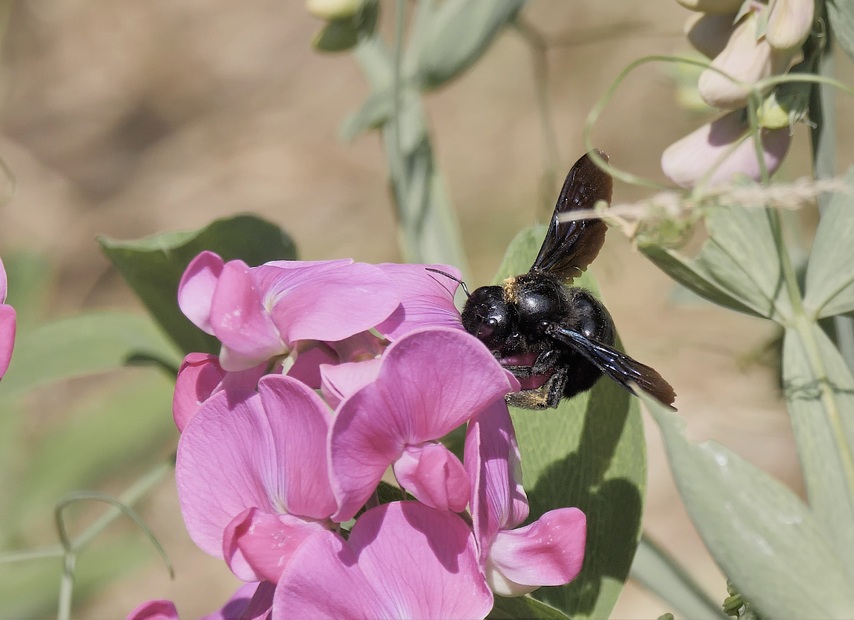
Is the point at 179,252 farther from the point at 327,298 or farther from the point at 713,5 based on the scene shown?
the point at 713,5

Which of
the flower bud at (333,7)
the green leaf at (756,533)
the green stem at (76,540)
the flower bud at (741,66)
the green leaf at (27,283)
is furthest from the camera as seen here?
the green leaf at (27,283)

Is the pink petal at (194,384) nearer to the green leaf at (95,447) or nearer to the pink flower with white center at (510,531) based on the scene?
the pink flower with white center at (510,531)

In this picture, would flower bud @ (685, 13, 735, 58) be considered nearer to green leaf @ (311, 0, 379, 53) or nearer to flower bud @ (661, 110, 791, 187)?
flower bud @ (661, 110, 791, 187)

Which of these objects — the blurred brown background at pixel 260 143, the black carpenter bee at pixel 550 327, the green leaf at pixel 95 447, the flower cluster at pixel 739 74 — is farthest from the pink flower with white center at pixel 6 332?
the blurred brown background at pixel 260 143

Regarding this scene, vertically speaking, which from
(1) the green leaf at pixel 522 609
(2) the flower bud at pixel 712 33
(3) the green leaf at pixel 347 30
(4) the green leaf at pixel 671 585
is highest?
(2) the flower bud at pixel 712 33

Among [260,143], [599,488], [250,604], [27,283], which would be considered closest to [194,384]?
[250,604]

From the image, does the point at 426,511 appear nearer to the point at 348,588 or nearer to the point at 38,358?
the point at 348,588

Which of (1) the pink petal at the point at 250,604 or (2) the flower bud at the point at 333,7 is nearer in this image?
(1) the pink petal at the point at 250,604

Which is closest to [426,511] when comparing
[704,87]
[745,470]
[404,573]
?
[404,573]
